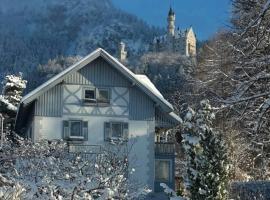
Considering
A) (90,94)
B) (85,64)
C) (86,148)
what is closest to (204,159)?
(86,148)

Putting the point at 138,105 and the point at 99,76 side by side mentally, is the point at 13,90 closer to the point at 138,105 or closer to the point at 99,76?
the point at 99,76

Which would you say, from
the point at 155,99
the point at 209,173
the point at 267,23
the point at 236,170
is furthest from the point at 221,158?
the point at 155,99

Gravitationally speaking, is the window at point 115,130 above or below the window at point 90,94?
below

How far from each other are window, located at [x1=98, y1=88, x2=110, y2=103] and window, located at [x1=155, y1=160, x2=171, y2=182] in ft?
16.9

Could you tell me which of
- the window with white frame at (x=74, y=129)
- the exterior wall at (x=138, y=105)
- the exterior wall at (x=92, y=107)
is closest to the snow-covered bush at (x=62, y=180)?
the window with white frame at (x=74, y=129)

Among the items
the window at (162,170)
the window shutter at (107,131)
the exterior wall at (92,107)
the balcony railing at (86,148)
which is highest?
the exterior wall at (92,107)

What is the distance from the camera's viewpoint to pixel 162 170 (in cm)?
3925

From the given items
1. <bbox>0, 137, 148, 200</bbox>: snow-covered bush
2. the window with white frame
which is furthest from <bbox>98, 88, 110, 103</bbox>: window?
<bbox>0, 137, 148, 200</bbox>: snow-covered bush

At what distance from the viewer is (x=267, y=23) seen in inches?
445

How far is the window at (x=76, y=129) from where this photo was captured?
36.8 metres

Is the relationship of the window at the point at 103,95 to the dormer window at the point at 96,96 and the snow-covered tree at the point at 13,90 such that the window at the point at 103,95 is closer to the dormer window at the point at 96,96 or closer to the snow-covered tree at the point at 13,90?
the dormer window at the point at 96,96

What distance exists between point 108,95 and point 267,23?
26731 millimetres

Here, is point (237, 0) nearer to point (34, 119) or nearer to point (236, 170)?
point (236, 170)

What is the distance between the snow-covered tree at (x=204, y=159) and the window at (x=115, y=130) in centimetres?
2032
